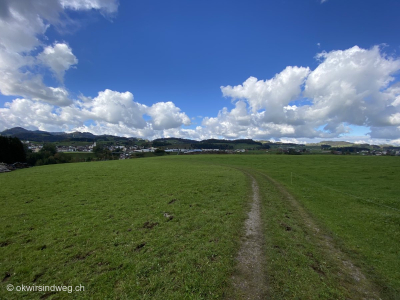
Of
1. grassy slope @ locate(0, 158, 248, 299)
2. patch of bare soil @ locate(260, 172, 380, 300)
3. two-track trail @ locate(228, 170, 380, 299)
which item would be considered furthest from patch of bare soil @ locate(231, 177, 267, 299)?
patch of bare soil @ locate(260, 172, 380, 300)

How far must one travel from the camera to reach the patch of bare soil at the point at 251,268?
5764 mm

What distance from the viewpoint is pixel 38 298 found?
5.54 metres

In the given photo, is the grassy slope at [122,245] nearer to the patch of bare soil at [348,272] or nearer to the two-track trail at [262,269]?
the two-track trail at [262,269]

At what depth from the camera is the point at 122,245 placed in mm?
8578

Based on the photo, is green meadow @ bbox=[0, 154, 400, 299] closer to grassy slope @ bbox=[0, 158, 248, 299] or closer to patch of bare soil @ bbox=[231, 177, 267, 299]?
grassy slope @ bbox=[0, 158, 248, 299]

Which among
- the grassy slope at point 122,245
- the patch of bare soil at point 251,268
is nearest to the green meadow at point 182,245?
the grassy slope at point 122,245

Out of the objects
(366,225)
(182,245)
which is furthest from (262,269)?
(366,225)

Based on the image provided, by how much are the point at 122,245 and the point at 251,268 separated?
6.28 meters

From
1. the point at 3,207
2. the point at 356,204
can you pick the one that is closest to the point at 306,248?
the point at 356,204

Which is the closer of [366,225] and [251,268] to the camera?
[251,268]

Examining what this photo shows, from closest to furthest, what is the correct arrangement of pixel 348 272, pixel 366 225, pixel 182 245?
pixel 348 272 → pixel 182 245 → pixel 366 225

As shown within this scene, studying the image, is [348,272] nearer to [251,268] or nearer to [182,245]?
[251,268]

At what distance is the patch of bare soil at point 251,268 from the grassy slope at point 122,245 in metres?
0.44

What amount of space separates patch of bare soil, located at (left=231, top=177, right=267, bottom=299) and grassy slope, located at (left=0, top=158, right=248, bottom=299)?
1.43 ft
